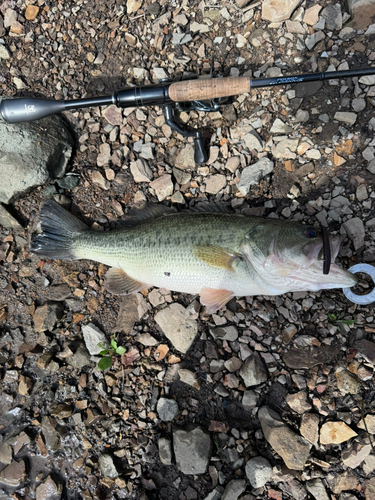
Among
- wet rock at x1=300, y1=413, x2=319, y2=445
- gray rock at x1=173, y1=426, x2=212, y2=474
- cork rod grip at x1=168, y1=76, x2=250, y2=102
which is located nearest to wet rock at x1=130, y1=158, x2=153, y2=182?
cork rod grip at x1=168, y1=76, x2=250, y2=102

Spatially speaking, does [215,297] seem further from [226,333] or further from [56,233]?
[56,233]

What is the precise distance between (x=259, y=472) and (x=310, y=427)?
0.66 meters

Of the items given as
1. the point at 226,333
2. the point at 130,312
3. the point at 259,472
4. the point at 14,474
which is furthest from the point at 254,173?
the point at 14,474

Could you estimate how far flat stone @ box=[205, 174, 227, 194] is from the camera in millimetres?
3723

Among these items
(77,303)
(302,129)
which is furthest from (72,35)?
(77,303)

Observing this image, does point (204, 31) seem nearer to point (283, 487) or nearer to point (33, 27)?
point (33, 27)

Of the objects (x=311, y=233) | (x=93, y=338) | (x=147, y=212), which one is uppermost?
(x=311, y=233)

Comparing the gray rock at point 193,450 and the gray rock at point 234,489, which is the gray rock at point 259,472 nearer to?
the gray rock at point 234,489

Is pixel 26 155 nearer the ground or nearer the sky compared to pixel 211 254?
nearer the sky

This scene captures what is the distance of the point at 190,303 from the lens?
365cm

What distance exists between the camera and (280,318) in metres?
3.49

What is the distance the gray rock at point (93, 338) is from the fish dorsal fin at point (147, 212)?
130 cm

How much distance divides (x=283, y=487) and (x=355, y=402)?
108cm

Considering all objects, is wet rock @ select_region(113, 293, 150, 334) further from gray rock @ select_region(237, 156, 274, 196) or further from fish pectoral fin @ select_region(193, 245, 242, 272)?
gray rock @ select_region(237, 156, 274, 196)
